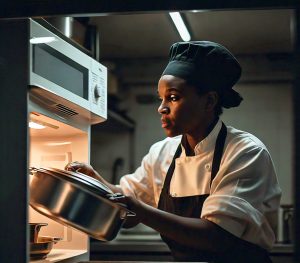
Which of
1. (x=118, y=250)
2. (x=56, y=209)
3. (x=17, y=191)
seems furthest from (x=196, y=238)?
(x=118, y=250)

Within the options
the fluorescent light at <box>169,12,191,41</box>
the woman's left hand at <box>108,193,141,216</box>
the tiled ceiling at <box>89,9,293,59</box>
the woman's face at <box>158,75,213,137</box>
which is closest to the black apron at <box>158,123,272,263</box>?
the woman's face at <box>158,75,213,137</box>

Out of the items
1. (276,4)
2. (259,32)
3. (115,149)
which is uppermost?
(259,32)

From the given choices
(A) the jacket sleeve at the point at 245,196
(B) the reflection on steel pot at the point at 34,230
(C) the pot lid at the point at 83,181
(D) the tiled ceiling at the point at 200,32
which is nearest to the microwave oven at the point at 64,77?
(C) the pot lid at the point at 83,181

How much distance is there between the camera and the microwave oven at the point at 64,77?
1153mm

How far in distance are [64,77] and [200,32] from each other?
2.65 m

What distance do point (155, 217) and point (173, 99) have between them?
371mm

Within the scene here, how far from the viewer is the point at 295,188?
0.87 metres

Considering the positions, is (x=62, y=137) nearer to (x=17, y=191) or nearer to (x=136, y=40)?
(x=17, y=191)

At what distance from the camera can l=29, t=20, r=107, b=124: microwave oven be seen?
115 cm

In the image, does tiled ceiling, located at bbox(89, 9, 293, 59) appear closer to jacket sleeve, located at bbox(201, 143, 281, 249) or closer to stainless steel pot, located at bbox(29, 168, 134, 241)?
jacket sleeve, located at bbox(201, 143, 281, 249)

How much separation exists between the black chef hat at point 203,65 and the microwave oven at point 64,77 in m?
0.20

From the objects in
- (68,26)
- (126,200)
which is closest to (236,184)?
(126,200)

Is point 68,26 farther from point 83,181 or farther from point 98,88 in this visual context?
point 83,181

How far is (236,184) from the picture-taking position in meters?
1.42
